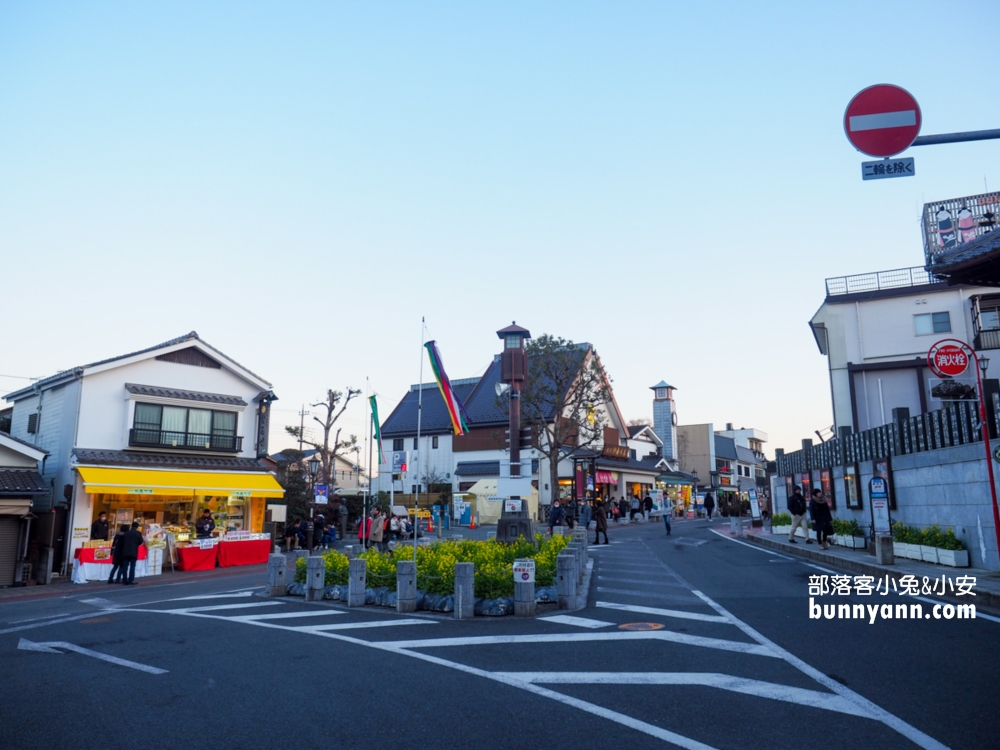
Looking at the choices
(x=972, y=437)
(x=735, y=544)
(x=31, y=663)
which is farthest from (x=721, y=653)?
(x=735, y=544)

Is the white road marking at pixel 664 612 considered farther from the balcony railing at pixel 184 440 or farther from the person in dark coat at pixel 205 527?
the balcony railing at pixel 184 440

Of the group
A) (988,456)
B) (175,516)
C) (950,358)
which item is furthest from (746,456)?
(988,456)

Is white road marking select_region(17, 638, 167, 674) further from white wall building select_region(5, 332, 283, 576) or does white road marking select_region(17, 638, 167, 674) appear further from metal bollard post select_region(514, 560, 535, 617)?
white wall building select_region(5, 332, 283, 576)

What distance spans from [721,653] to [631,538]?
73.3 ft

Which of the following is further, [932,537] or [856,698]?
[932,537]

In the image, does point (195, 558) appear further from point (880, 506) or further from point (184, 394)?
point (880, 506)

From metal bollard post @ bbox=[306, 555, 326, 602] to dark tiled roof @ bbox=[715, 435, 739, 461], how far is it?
208ft

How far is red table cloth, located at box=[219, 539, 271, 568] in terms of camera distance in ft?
79.3

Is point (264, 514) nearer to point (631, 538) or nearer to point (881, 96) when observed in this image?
point (631, 538)

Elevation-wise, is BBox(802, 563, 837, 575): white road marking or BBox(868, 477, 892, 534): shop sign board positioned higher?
BBox(868, 477, 892, 534): shop sign board

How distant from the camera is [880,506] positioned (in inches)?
715

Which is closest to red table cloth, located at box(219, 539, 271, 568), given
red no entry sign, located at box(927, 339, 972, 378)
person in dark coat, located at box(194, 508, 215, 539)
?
person in dark coat, located at box(194, 508, 215, 539)

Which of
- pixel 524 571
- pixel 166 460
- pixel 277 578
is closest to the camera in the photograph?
pixel 524 571

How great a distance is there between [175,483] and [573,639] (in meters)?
20.3
